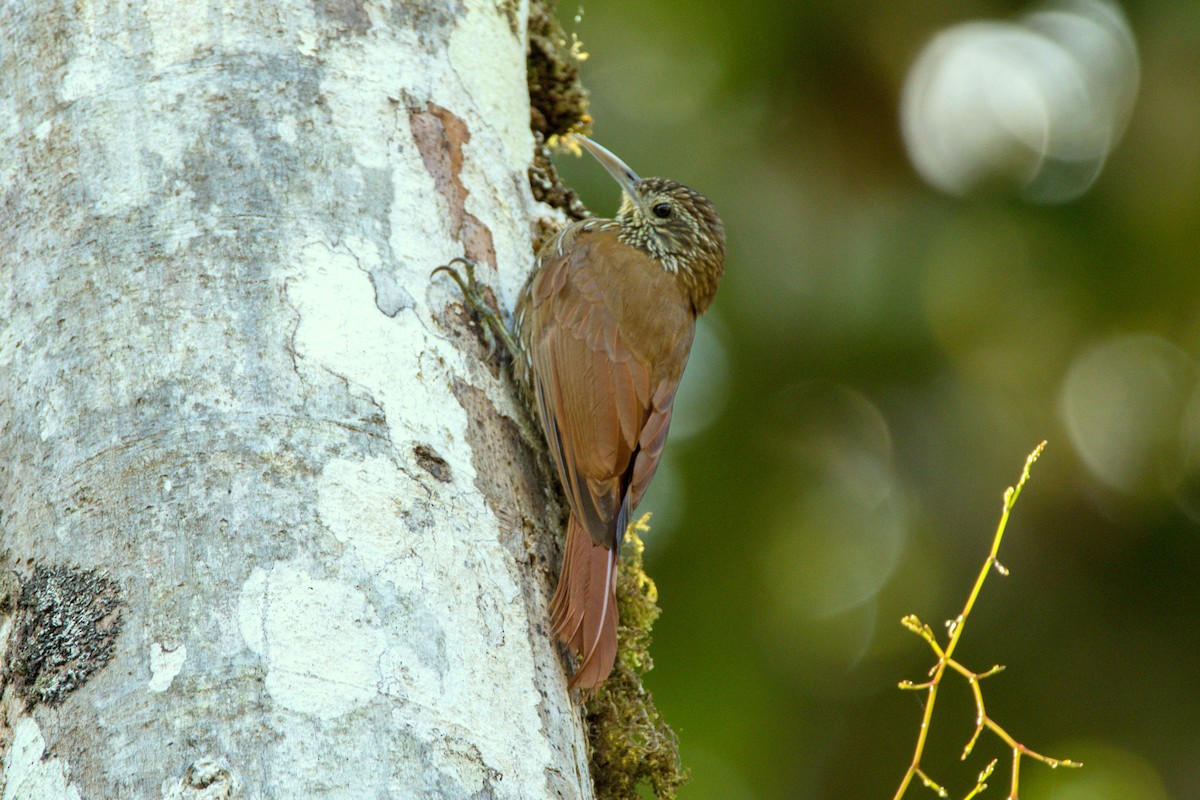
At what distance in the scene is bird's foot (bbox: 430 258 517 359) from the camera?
95.6 inches

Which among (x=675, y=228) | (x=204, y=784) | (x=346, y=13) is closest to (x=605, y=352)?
(x=675, y=228)

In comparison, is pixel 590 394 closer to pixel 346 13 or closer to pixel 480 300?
pixel 480 300

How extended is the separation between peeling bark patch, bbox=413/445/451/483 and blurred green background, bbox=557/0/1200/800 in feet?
10.8

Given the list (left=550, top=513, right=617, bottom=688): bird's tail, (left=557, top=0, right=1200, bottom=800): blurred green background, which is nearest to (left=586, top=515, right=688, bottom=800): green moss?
(left=550, top=513, right=617, bottom=688): bird's tail

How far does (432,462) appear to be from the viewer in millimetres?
2076

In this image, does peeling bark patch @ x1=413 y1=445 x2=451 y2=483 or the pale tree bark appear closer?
the pale tree bark

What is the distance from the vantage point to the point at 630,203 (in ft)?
13.7

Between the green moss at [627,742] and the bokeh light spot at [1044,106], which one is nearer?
the green moss at [627,742]

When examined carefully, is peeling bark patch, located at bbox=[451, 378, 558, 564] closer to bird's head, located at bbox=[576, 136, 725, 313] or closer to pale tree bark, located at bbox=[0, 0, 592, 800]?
pale tree bark, located at bbox=[0, 0, 592, 800]

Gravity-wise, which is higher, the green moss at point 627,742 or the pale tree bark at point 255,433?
the pale tree bark at point 255,433

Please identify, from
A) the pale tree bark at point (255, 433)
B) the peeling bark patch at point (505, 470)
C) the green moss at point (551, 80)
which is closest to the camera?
the pale tree bark at point (255, 433)

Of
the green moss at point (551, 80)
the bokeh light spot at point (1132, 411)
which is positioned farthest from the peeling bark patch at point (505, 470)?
the bokeh light spot at point (1132, 411)

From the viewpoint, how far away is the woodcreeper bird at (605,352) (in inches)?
97.0

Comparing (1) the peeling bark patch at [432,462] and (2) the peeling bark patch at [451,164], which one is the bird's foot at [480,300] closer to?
(2) the peeling bark patch at [451,164]
